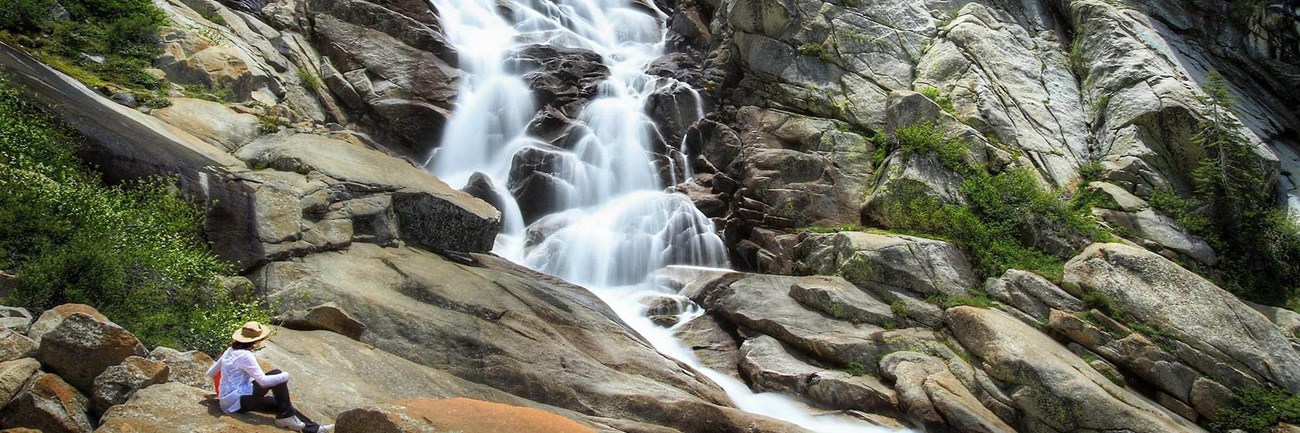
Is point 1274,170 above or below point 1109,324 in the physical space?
above

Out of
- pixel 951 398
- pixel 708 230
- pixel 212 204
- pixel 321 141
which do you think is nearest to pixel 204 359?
pixel 212 204

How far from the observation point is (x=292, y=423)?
699cm

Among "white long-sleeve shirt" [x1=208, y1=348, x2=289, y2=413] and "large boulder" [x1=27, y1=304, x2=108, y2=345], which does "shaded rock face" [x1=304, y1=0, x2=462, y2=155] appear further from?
"white long-sleeve shirt" [x1=208, y1=348, x2=289, y2=413]

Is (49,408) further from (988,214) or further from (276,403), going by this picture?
(988,214)

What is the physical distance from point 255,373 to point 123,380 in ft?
3.48

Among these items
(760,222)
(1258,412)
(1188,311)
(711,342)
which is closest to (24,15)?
(711,342)

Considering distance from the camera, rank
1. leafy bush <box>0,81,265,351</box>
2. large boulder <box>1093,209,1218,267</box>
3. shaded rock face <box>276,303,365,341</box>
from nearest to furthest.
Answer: leafy bush <box>0,81,265,351</box> < shaded rock face <box>276,303,365,341</box> < large boulder <box>1093,209,1218,267</box>

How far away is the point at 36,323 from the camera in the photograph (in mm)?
7129

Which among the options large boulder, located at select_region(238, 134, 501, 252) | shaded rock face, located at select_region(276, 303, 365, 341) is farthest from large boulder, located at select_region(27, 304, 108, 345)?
large boulder, located at select_region(238, 134, 501, 252)

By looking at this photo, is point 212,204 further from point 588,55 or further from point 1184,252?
point 1184,252

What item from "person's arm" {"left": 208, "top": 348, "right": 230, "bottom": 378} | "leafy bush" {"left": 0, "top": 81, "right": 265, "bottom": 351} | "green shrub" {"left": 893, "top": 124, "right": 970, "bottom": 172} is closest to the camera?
"person's arm" {"left": 208, "top": 348, "right": 230, "bottom": 378}

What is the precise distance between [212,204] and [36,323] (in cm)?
541

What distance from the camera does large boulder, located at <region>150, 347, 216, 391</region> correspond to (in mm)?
7305

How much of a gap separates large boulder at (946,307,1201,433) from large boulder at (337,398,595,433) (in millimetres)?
10233
